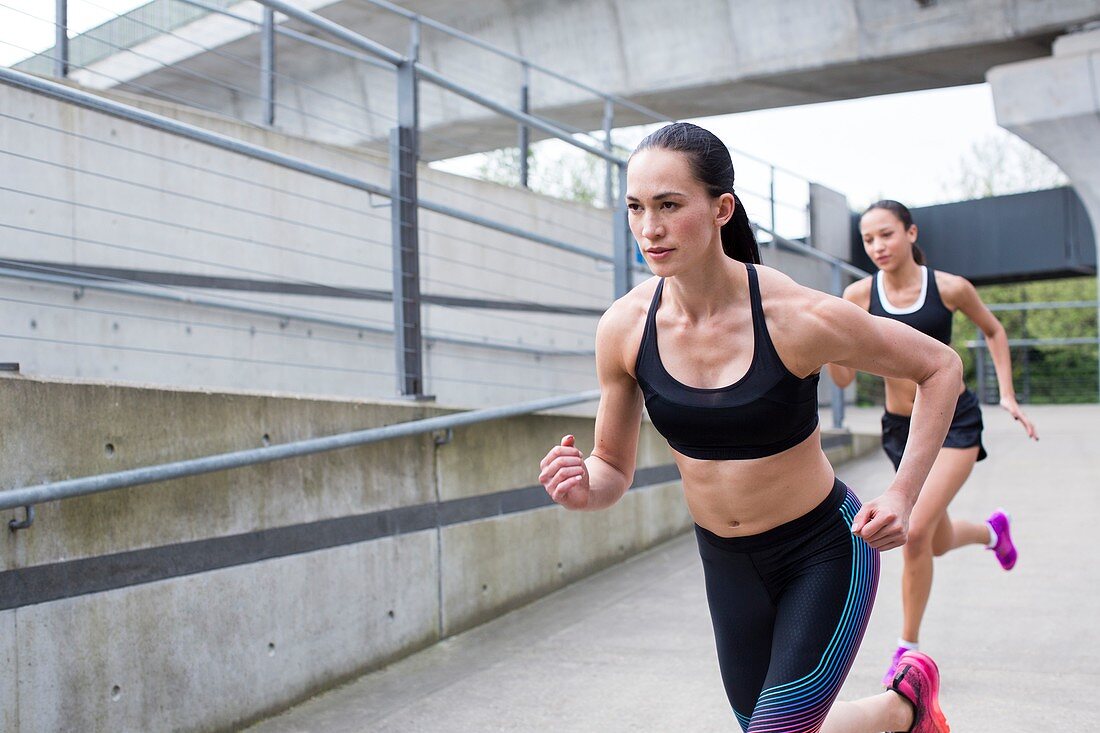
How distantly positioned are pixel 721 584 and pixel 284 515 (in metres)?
2.13

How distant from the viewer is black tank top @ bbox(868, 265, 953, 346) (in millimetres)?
4566

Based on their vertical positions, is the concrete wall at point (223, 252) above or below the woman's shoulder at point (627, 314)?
above

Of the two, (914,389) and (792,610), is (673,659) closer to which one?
(914,389)

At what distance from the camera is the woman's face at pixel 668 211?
7.44ft

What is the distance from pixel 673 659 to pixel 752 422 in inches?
105

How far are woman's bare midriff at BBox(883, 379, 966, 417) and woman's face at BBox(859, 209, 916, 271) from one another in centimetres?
51

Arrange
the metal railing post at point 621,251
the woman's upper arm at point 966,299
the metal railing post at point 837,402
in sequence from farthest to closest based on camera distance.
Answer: the metal railing post at point 837,402
the metal railing post at point 621,251
the woman's upper arm at point 966,299

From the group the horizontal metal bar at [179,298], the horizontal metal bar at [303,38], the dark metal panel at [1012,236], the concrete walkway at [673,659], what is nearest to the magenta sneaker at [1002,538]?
the concrete walkway at [673,659]

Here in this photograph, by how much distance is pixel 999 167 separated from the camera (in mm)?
38094

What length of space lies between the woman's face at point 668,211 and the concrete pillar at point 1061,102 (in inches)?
526

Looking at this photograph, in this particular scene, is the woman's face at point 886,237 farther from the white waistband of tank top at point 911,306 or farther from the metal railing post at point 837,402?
the metal railing post at point 837,402

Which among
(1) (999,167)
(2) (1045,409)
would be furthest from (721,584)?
(1) (999,167)

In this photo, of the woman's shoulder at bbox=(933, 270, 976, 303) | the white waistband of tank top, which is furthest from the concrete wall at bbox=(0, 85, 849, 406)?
the woman's shoulder at bbox=(933, 270, 976, 303)

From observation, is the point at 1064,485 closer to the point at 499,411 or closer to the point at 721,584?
the point at 499,411
